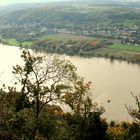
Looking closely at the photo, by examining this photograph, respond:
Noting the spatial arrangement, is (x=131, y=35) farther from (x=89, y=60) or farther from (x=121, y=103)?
(x=121, y=103)

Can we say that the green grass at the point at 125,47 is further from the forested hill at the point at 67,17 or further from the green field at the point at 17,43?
the forested hill at the point at 67,17

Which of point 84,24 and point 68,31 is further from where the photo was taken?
point 84,24

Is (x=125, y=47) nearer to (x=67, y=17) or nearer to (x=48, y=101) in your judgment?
(x=67, y=17)

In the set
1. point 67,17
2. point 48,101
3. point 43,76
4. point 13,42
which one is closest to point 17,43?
point 13,42

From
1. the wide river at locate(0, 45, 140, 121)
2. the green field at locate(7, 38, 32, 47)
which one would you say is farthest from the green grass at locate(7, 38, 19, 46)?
the wide river at locate(0, 45, 140, 121)

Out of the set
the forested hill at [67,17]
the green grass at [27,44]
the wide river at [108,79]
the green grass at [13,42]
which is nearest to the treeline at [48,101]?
the wide river at [108,79]

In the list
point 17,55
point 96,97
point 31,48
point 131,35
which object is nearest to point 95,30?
point 131,35

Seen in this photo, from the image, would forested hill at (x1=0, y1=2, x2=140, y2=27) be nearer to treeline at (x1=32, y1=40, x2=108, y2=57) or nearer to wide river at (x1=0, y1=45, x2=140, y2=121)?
treeline at (x1=32, y1=40, x2=108, y2=57)

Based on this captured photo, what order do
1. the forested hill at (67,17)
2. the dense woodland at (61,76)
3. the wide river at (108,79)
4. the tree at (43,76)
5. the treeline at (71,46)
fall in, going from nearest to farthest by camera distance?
the dense woodland at (61,76), the tree at (43,76), the wide river at (108,79), the treeline at (71,46), the forested hill at (67,17)

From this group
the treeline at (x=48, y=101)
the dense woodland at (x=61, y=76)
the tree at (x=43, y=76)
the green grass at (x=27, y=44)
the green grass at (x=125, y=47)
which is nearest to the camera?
the treeline at (x=48, y=101)
